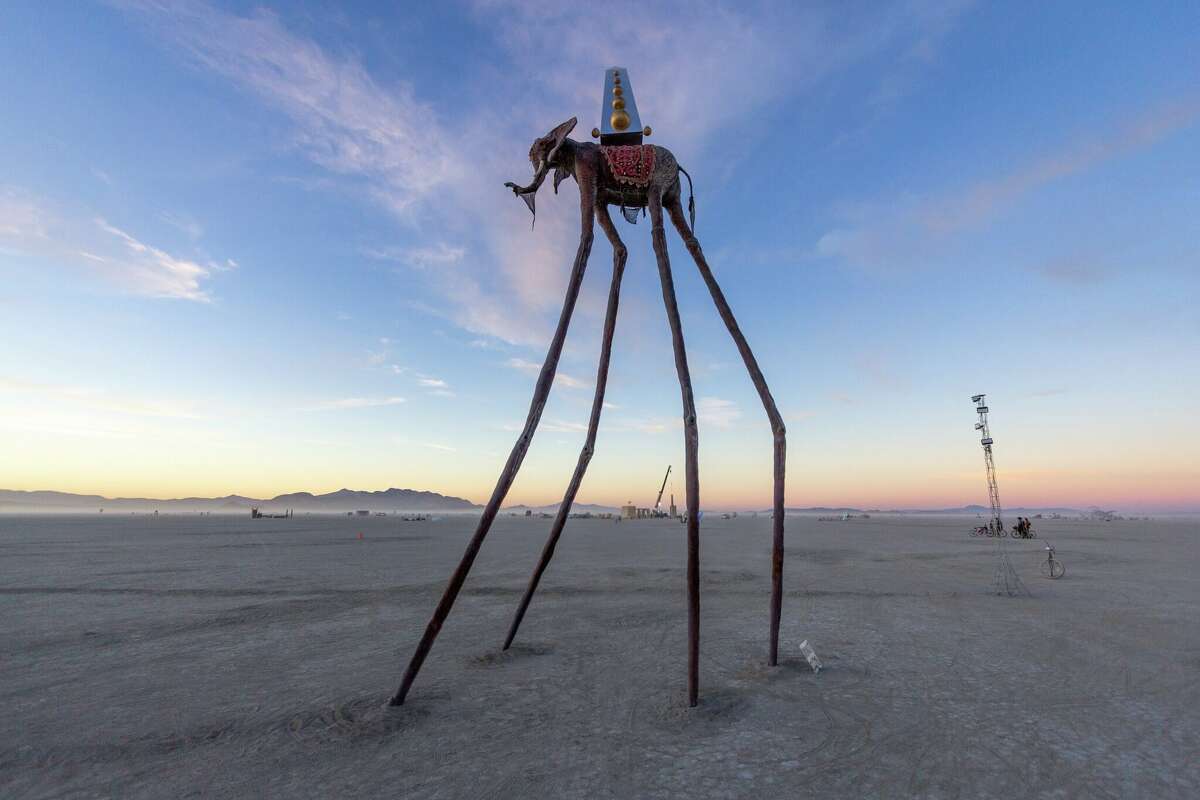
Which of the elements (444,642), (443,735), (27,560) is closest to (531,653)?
(444,642)

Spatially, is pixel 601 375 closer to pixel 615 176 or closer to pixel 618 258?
pixel 618 258

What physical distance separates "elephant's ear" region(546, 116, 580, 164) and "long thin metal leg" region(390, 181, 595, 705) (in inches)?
42.0

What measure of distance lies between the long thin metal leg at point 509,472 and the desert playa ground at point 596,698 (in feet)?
1.98

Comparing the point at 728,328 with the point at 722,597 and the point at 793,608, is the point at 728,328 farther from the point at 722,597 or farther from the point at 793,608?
the point at 722,597

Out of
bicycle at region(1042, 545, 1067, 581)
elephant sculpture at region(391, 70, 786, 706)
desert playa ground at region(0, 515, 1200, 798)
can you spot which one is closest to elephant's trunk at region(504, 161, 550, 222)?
elephant sculpture at region(391, 70, 786, 706)

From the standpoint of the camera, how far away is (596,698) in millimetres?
5832

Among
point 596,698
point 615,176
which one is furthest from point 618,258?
point 596,698

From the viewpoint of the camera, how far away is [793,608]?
36.9 ft

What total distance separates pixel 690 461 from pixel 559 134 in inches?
158

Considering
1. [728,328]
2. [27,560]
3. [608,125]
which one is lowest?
[27,560]

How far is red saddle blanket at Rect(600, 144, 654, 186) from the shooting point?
252 inches

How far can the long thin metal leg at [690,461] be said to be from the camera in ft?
16.5

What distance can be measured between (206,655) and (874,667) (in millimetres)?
8898

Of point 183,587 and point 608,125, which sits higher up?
point 608,125
